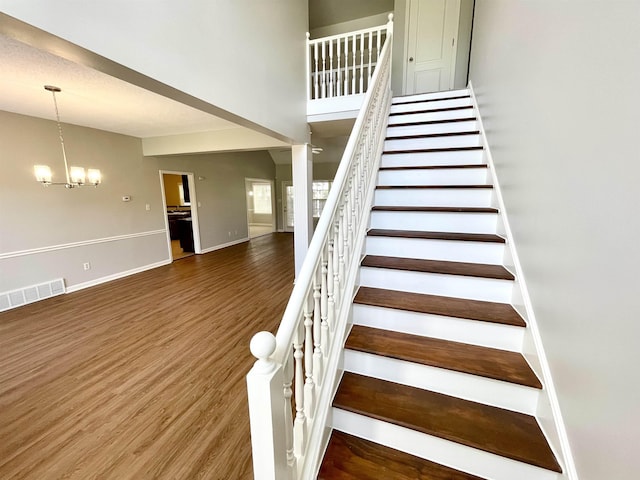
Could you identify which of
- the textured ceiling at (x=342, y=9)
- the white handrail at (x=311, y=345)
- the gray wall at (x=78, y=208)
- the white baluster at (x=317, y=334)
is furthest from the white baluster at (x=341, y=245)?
the textured ceiling at (x=342, y=9)

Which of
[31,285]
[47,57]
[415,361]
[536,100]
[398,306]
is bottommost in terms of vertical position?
[31,285]

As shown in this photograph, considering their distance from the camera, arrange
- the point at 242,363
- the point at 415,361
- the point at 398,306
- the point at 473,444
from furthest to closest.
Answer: the point at 242,363 < the point at 398,306 < the point at 415,361 < the point at 473,444

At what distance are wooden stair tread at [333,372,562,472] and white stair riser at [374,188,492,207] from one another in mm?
1422

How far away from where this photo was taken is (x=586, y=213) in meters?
0.98

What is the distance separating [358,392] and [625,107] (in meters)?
1.46

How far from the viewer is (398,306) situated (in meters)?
1.56

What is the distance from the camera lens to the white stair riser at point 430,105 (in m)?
3.08

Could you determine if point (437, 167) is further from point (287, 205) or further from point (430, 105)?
point (287, 205)

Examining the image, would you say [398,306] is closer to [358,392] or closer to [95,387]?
[358,392]

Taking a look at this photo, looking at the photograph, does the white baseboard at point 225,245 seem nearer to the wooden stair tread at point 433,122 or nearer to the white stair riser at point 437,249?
the wooden stair tread at point 433,122

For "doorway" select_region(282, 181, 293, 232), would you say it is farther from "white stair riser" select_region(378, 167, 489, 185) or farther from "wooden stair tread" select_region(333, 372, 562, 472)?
"wooden stair tread" select_region(333, 372, 562, 472)

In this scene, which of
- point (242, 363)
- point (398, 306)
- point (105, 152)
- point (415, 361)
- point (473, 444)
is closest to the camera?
point (473, 444)

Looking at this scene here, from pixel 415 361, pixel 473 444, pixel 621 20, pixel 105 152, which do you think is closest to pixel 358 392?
pixel 415 361

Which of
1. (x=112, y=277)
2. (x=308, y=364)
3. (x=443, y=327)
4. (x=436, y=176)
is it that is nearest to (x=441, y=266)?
(x=443, y=327)
